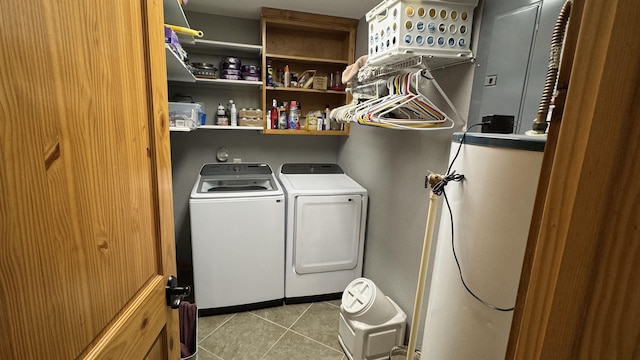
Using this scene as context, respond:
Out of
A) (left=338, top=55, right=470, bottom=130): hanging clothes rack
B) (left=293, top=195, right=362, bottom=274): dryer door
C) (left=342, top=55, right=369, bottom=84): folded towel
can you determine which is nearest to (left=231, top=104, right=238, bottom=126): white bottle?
(left=293, top=195, right=362, bottom=274): dryer door

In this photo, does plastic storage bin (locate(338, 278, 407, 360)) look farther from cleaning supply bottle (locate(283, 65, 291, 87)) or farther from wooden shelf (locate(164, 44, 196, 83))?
cleaning supply bottle (locate(283, 65, 291, 87))

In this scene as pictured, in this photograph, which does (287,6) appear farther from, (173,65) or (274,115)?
(173,65)

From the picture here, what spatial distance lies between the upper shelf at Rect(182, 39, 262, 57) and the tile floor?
217 centimetres

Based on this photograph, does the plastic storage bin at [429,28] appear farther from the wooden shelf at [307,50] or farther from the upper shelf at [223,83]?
the upper shelf at [223,83]

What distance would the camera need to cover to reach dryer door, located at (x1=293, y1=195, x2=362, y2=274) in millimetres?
2318

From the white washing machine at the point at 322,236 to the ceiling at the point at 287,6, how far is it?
55.3 inches

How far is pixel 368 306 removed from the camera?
176 cm

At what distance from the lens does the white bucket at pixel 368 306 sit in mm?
1768

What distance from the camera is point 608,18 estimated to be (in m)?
0.34

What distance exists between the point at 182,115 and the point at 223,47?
0.83 metres

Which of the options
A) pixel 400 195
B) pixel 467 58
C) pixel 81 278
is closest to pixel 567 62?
pixel 81 278

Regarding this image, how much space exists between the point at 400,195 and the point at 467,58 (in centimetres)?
93

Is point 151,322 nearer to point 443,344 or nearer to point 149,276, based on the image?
point 149,276

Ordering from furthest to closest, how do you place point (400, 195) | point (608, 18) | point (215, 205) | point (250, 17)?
point (250, 17) < point (215, 205) < point (400, 195) < point (608, 18)
